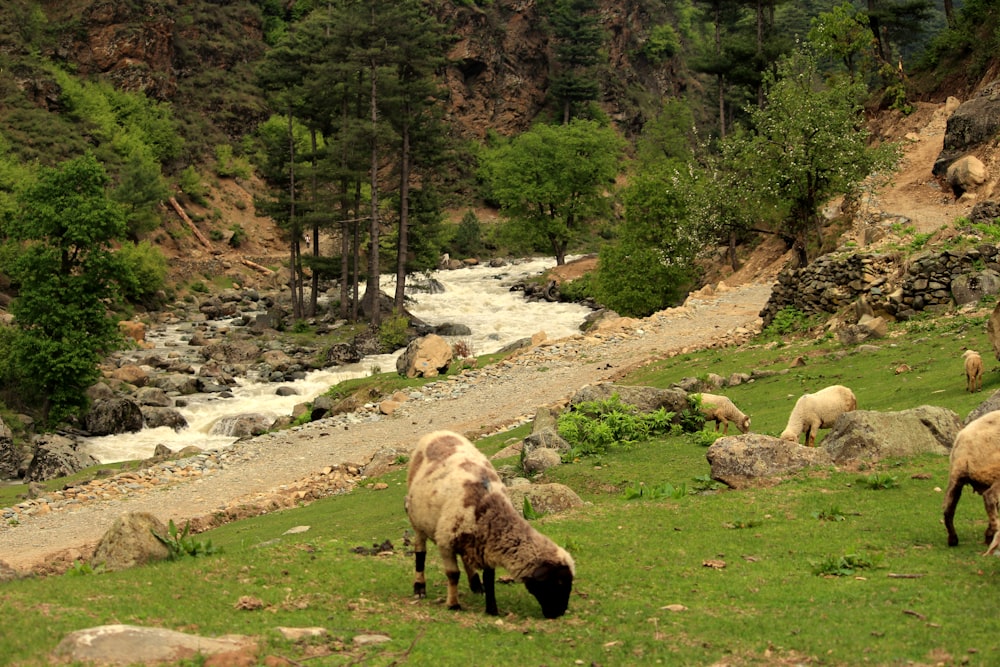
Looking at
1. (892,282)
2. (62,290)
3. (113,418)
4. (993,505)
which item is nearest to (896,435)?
(993,505)

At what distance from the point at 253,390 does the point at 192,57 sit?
247 feet

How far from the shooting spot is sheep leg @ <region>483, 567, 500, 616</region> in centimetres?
1014

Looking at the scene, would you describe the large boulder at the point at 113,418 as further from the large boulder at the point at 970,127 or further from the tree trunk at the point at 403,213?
the large boulder at the point at 970,127

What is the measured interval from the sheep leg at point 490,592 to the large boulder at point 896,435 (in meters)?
8.69

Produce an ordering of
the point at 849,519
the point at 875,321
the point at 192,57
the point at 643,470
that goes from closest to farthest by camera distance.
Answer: the point at 849,519 → the point at 643,470 → the point at 875,321 → the point at 192,57

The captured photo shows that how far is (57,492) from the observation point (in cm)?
2666

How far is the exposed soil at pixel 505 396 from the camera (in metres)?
23.9

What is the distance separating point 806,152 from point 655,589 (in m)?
30.9

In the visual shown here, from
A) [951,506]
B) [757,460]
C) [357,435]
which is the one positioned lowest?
[357,435]

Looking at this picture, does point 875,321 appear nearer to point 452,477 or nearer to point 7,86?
point 452,477

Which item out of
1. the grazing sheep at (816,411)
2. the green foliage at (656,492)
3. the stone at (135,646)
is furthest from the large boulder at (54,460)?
the stone at (135,646)

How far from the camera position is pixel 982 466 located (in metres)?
11.1

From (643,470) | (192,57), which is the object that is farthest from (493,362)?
(192,57)

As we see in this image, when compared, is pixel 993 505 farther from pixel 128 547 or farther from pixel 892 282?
pixel 892 282
